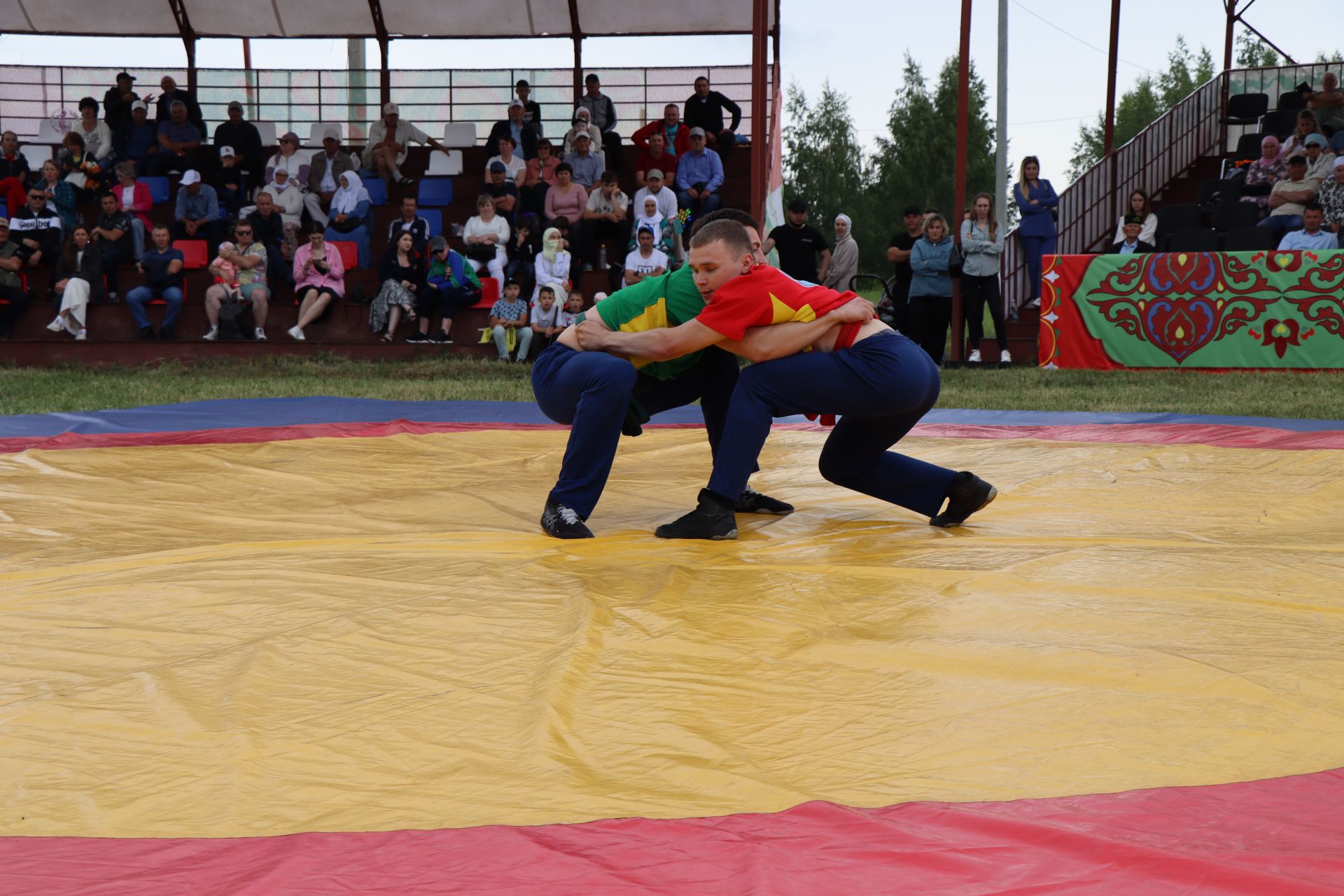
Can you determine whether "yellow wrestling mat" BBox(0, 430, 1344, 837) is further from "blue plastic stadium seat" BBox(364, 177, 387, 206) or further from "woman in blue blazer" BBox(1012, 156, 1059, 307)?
"blue plastic stadium seat" BBox(364, 177, 387, 206)

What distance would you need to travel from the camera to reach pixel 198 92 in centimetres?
1514

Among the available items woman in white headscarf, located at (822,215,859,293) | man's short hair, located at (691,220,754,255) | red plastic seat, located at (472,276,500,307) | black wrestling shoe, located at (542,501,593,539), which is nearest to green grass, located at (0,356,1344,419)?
red plastic seat, located at (472,276,500,307)

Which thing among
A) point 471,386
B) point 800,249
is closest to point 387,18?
point 800,249

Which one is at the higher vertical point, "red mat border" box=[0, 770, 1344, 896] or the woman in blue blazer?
the woman in blue blazer

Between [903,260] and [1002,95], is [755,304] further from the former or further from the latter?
[1002,95]

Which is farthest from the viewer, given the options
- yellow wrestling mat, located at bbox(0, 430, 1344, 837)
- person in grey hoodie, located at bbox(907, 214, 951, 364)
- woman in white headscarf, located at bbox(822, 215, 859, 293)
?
woman in white headscarf, located at bbox(822, 215, 859, 293)

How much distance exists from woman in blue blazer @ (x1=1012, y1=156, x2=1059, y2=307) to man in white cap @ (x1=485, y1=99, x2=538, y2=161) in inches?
191

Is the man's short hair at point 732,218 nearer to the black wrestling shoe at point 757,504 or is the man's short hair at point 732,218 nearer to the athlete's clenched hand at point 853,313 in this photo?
the athlete's clenched hand at point 853,313

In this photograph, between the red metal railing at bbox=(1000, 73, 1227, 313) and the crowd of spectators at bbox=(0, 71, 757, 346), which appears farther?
the red metal railing at bbox=(1000, 73, 1227, 313)

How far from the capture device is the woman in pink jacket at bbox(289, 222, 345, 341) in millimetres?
10922

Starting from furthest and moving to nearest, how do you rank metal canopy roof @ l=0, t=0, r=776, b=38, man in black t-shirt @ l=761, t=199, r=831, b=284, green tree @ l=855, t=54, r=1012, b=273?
1. green tree @ l=855, t=54, r=1012, b=273
2. metal canopy roof @ l=0, t=0, r=776, b=38
3. man in black t-shirt @ l=761, t=199, r=831, b=284

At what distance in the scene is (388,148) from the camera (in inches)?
507

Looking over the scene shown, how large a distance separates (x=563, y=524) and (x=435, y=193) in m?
10.1

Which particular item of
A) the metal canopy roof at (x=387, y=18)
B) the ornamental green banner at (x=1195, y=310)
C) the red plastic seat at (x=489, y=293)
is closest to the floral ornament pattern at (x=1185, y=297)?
the ornamental green banner at (x=1195, y=310)
